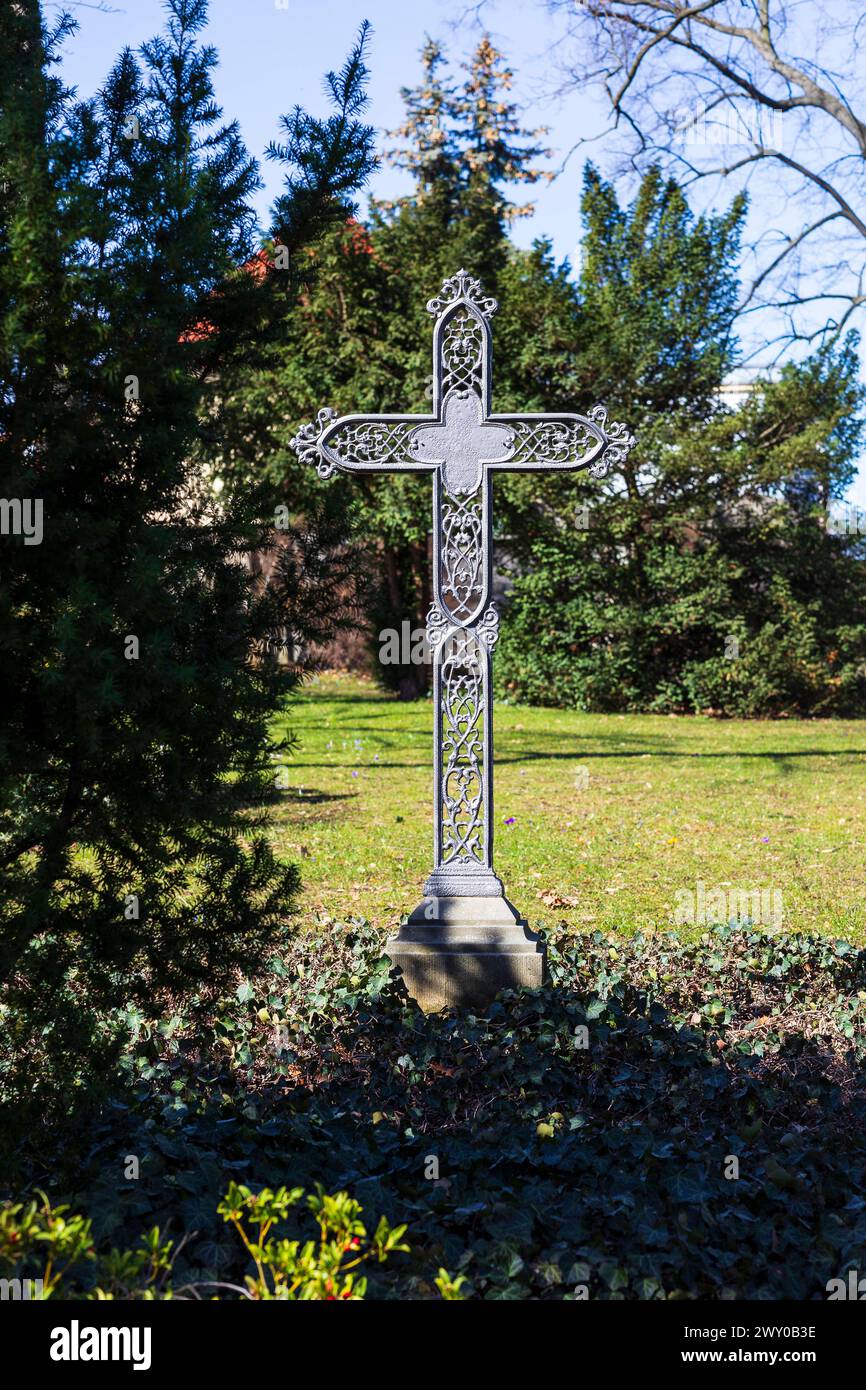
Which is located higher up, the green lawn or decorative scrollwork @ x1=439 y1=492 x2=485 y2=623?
decorative scrollwork @ x1=439 y1=492 x2=485 y2=623

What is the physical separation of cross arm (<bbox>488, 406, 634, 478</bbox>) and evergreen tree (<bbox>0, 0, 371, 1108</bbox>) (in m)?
2.02

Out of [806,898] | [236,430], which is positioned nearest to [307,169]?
[236,430]

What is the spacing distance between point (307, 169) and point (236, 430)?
39.1 inches

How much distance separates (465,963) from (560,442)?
232 centimetres

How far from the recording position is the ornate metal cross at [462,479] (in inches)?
206

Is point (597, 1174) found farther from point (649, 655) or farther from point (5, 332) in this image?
point (649, 655)

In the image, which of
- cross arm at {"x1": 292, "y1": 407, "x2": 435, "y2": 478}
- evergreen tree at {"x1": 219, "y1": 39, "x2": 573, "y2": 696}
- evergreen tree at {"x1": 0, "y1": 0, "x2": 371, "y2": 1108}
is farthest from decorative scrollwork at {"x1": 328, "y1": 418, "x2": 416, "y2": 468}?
evergreen tree at {"x1": 219, "y1": 39, "x2": 573, "y2": 696}

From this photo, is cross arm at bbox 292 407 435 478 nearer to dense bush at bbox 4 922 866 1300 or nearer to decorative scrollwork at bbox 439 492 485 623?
decorative scrollwork at bbox 439 492 485 623

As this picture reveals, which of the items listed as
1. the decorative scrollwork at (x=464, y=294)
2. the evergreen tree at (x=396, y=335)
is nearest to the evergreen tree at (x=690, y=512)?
the evergreen tree at (x=396, y=335)

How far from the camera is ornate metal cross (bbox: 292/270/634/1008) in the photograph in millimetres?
5234

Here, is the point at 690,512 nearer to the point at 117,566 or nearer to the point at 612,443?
the point at 612,443

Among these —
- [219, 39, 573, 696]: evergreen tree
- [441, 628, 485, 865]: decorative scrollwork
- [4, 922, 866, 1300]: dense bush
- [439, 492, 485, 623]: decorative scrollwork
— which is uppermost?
[219, 39, 573, 696]: evergreen tree

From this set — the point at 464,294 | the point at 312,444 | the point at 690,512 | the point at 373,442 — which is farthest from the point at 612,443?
the point at 690,512

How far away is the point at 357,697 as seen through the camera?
61.7 feet
